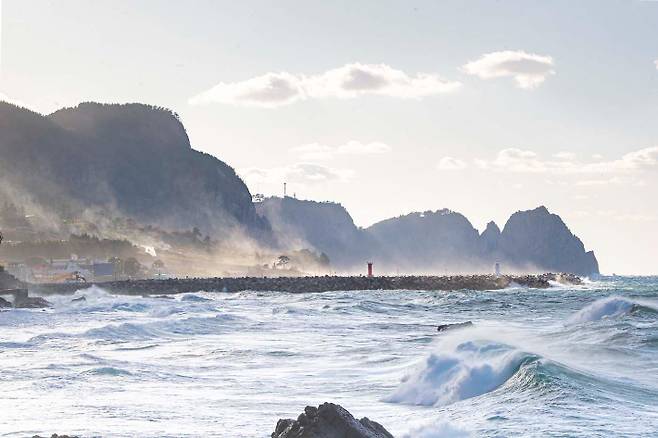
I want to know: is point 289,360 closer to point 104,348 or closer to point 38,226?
point 104,348

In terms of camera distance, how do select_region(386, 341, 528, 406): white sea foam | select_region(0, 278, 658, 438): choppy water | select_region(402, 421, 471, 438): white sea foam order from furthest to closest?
1. select_region(386, 341, 528, 406): white sea foam
2. select_region(0, 278, 658, 438): choppy water
3. select_region(402, 421, 471, 438): white sea foam

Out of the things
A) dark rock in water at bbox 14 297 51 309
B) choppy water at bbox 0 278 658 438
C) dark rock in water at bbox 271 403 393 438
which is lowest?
dark rock in water at bbox 14 297 51 309

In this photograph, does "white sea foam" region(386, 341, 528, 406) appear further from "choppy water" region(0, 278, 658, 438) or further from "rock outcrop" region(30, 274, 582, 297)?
"rock outcrop" region(30, 274, 582, 297)

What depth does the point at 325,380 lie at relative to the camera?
61.0 feet

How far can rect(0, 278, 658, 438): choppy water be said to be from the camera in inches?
505

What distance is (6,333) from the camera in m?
30.9

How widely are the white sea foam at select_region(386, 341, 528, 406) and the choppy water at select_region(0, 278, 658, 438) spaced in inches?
1.5

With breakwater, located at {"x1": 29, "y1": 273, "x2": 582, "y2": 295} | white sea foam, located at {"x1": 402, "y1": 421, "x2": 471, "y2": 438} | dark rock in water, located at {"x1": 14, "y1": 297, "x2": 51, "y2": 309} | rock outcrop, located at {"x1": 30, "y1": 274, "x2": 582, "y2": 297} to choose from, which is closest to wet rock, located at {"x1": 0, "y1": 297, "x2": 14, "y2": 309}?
dark rock in water, located at {"x1": 14, "y1": 297, "x2": 51, "y2": 309}

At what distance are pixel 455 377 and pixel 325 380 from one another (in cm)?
330

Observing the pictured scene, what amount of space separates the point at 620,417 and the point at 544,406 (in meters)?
1.29

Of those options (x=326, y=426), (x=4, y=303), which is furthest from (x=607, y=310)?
(x=4, y=303)

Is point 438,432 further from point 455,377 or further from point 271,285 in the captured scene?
point 271,285

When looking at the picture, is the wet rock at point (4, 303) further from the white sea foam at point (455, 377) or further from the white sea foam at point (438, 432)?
the white sea foam at point (438, 432)

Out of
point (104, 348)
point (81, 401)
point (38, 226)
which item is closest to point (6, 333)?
point (104, 348)
